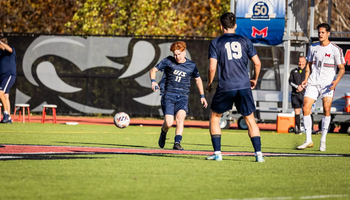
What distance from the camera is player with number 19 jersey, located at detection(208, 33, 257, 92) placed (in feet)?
26.1

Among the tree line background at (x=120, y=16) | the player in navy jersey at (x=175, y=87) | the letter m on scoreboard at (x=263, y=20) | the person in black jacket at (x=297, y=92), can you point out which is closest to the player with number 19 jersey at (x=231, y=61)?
the player in navy jersey at (x=175, y=87)

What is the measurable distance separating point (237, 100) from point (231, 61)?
543 millimetres

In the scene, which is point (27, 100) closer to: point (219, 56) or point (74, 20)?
point (74, 20)

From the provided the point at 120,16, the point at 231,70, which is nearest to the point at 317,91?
the point at 231,70

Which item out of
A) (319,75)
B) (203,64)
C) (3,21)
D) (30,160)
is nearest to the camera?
(30,160)

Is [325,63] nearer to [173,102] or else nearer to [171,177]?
[173,102]

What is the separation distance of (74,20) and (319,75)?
19.4 m

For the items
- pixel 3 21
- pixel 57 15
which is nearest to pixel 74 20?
pixel 57 15

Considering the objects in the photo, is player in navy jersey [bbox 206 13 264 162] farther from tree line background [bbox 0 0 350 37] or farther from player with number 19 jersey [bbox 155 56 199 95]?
tree line background [bbox 0 0 350 37]

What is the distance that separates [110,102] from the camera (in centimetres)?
2180

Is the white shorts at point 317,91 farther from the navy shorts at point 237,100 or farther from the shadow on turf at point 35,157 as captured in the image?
the shadow on turf at point 35,157

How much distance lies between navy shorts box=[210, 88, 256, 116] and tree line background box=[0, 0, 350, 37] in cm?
1912

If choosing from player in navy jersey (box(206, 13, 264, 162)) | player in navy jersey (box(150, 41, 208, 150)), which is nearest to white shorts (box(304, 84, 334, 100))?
player in navy jersey (box(150, 41, 208, 150))

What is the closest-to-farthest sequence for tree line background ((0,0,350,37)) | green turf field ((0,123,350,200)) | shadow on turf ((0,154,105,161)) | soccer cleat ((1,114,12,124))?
green turf field ((0,123,350,200)), shadow on turf ((0,154,105,161)), soccer cleat ((1,114,12,124)), tree line background ((0,0,350,37))
